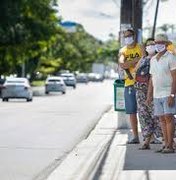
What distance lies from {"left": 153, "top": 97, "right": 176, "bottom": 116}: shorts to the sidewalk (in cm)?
77

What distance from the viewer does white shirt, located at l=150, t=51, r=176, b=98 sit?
12.9 metres

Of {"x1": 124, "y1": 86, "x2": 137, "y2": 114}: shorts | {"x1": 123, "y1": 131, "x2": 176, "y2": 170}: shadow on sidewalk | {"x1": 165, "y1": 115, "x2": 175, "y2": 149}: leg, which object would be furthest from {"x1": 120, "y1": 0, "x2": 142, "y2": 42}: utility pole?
{"x1": 165, "y1": 115, "x2": 175, "y2": 149}: leg

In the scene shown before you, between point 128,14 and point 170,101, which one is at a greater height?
point 128,14

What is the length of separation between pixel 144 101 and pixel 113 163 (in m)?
2.41

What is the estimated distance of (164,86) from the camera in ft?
42.5

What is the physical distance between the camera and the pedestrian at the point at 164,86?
12.9 meters

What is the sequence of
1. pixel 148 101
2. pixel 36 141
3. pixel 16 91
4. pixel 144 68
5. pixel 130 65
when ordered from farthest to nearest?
pixel 16 91 < pixel 36 141 < pixel 130 65 < pixel 144 68 < pixel 148 101

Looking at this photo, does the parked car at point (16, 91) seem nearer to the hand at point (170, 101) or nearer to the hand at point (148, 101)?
the hand at point (148, 101)

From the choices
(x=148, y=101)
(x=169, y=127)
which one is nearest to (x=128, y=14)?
(x=148, y=101)

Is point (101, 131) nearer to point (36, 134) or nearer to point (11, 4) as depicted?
point (36, 134)

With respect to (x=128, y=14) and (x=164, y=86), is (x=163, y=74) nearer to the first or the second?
(x=164, y=86)

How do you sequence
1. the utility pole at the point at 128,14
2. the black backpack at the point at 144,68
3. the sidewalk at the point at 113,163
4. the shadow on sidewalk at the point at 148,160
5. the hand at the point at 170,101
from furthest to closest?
the utility pole at the point at 128,14 < the black backpack at the point at 144,68 < the hand at the point at 170,101 < the shadow on sidewalk at the point at 148,160 < the sidewalk at the point at 113,163

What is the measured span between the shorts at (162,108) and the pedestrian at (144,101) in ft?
2.59

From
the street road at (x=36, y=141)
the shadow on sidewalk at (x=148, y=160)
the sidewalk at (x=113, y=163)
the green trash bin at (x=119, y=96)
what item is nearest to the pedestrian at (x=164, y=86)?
the shadow on sidewalk at (x=148, y=160)
